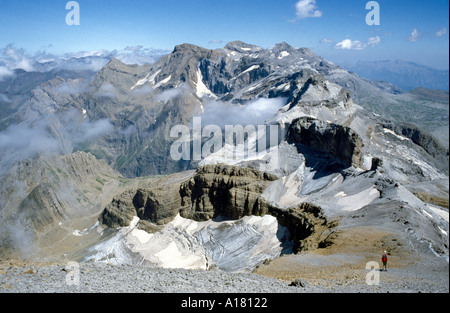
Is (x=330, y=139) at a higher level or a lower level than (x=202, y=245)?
higher

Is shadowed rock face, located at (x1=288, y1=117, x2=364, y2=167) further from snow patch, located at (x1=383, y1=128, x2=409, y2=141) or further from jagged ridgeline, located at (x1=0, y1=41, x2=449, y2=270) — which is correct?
snow patch, located at (x1=383, y1=128, x2=409, y2=141)

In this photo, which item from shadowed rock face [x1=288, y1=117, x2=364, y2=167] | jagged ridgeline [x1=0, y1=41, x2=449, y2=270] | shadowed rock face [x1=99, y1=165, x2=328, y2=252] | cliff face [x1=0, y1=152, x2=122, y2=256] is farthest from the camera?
cliff face [x1=0, y1=152, x2=122, y2=256]

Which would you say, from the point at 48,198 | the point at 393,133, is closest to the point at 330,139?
the point at 393,133

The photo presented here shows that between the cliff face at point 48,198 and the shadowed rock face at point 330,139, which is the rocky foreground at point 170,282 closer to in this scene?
the shadowed rock face at point 330,139

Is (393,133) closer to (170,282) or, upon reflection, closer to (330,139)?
(330,139)

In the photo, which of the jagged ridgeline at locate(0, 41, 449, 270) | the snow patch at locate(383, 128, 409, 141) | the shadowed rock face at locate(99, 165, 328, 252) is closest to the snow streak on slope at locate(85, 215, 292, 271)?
the jagged ridgeline at locate(0, 41, 449, 270)

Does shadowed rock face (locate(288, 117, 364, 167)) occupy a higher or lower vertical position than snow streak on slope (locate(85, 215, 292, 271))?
higher

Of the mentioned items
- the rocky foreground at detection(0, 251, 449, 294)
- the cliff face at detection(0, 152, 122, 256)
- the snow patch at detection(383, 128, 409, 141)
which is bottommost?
the cliff face at detection(0, 152, 122, 256)
